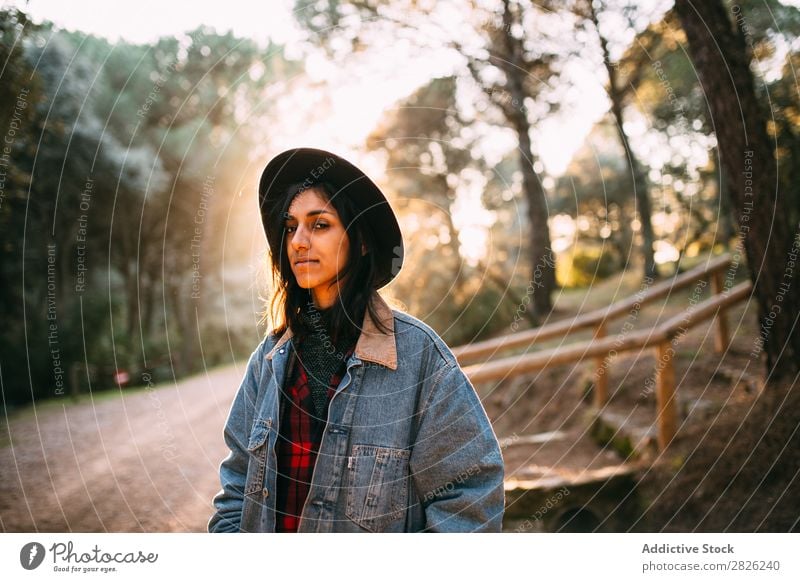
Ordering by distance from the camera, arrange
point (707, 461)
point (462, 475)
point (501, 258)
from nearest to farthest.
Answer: point (462, 475), point (707, 461), point (501, 258)

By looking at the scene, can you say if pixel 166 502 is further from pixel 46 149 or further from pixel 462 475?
pixel 46 149

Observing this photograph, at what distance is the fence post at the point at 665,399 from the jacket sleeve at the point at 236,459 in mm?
2225

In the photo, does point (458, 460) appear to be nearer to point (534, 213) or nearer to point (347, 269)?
point (347, 269)

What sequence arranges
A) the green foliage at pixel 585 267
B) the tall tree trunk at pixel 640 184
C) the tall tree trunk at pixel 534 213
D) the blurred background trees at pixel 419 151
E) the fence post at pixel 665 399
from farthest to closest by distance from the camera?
the green foliage at pixel 585 267 < the tall tree trunk at pixel 640 184 < the tall tree trunk at pixel 534 213 < the blurred background trees at pixel 419 151 < the fence post at pixel 665 399

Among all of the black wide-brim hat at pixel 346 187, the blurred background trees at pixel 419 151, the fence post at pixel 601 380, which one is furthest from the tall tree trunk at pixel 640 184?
the black wide-brim hat at pixel 346 187

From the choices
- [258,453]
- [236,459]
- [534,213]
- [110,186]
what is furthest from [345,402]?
[110,186]

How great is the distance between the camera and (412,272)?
235 inches

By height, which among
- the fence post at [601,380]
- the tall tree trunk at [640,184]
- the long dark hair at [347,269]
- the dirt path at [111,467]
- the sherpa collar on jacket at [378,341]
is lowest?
the dirt path at [111,467]

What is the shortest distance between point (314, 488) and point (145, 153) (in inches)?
390

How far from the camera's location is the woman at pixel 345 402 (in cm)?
149

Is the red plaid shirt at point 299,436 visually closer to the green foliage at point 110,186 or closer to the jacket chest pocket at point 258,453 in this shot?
the jacket chest pocket at point 258,453

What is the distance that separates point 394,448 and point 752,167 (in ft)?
7.90

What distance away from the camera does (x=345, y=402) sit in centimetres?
156
